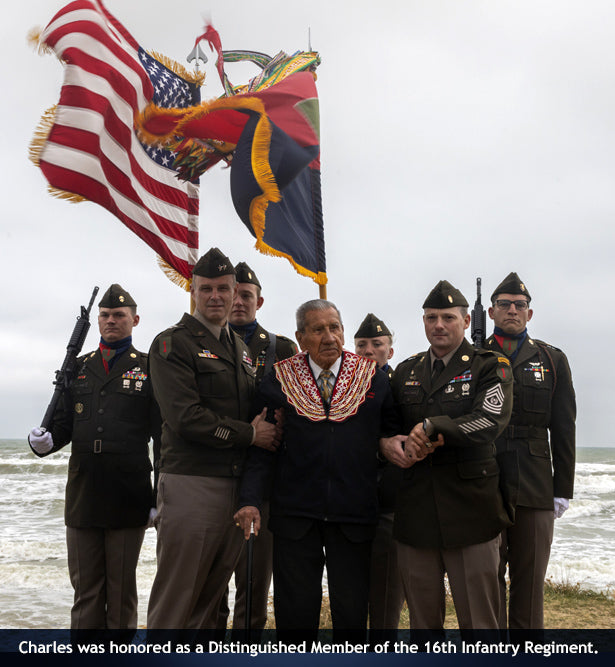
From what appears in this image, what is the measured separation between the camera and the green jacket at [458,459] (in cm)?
312

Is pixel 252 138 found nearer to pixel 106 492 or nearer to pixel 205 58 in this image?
pixel 205 58

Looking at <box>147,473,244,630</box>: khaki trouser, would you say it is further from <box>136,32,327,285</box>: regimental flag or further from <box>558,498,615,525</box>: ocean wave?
<box>558,498,615,525</box>: ocean wave

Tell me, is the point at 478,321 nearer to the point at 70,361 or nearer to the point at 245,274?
the point at 245,274

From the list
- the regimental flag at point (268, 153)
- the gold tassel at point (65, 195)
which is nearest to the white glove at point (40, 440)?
the gold tassel at point (65, 195)

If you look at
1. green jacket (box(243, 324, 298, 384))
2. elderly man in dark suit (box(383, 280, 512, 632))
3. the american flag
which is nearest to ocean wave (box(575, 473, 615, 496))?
green jacket (box(243, 324, 298, 384))

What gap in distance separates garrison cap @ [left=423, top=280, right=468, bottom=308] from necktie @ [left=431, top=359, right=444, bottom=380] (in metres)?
0.30

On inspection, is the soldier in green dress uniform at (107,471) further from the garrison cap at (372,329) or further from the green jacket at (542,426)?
the green jacket at (542,426)

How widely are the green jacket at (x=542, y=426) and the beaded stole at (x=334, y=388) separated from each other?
1222mm

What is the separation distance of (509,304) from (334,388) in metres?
1.65

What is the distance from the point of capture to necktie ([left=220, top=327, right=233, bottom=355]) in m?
3.62

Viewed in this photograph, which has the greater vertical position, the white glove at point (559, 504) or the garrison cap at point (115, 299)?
the garrison cap at point (115, 299)

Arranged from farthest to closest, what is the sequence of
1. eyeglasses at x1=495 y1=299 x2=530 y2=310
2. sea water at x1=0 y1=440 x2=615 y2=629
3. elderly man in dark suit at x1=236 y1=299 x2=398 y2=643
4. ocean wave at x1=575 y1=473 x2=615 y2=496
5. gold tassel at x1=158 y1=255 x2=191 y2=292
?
ocean wave at x1=575 y1=473 x2=615 y2=496 → sea water at x1=0 y1=440 x2=615 y2=629 → gold tassel at x1=158 y1=255 x2=191 y2=292 → eyeglasses at x1=495 y1=299 x2=530 y2=310 → elderly man in dark suit at x1=236 y1=299 x2=398 y2=643

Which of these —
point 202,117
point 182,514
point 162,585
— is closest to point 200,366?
point 182,514

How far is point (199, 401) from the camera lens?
3.34 m
